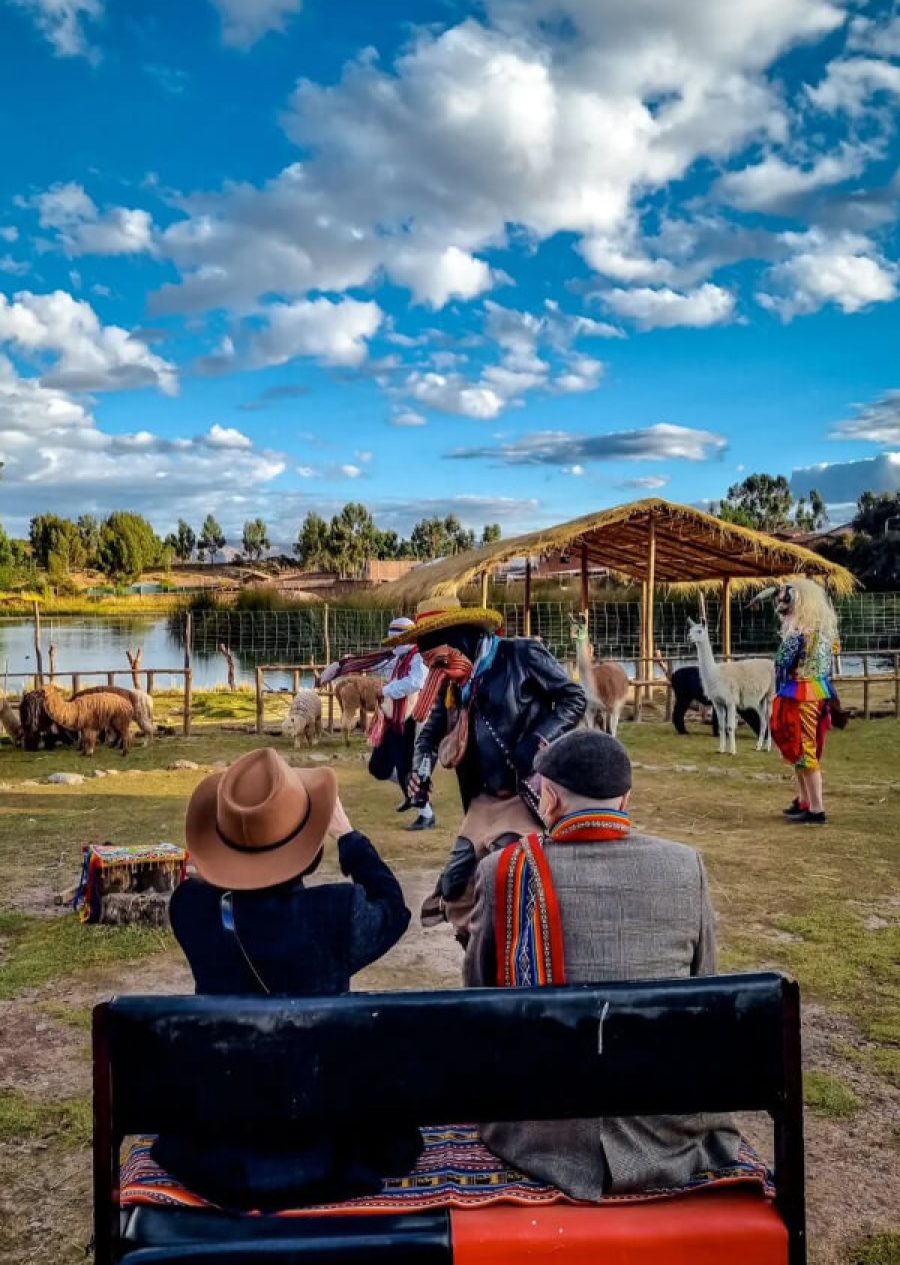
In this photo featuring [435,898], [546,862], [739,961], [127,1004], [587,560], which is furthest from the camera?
[587,560]

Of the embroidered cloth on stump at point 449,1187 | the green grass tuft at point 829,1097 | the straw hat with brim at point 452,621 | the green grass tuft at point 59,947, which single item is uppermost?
the straw hat with brim at point 452,621

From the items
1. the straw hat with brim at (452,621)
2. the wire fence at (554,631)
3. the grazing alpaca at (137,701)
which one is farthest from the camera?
the wire fence at (554,631)

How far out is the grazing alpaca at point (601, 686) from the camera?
13.3m

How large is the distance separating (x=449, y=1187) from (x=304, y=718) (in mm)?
11792

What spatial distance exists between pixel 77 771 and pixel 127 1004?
1112 centimetres

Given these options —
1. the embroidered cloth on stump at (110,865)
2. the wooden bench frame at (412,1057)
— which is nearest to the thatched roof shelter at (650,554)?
the embroidered cloth on stump at (110,865)

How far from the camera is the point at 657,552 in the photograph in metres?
19.2

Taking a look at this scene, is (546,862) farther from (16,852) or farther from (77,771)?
(77,771)

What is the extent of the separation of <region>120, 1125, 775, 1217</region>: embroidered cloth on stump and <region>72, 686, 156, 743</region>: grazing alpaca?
1224 cm

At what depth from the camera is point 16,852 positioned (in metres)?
7.68

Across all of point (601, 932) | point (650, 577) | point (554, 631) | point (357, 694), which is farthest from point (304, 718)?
point (601, 932)

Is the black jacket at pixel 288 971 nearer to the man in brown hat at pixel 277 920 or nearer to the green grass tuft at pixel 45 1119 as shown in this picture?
the man in brown hat at pixel 277 920

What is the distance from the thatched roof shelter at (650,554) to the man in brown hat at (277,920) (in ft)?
40.8

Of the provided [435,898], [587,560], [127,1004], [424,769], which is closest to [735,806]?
[424,769]
